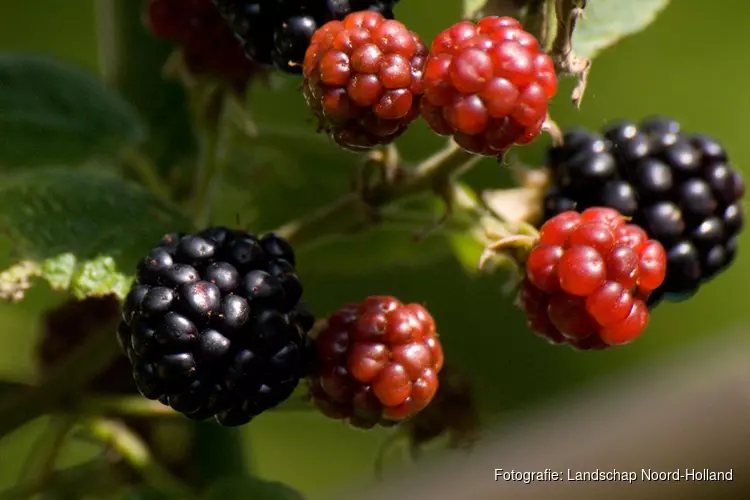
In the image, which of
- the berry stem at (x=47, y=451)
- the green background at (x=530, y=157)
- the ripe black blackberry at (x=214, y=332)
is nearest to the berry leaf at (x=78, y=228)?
the ripe black blackberry at (x=214, y=332)

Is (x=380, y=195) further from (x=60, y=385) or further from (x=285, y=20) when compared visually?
(x=60, y=385)

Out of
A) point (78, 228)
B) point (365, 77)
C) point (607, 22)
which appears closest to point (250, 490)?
point (78, 228)

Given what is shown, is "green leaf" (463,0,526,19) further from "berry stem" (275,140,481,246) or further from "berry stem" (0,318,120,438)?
"berry stem" (0,318,120,438)

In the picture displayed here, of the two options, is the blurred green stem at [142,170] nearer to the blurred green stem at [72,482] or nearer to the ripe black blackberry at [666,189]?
the blurred green stem at [72,482]

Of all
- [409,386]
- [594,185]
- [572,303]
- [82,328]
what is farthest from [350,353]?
[82,328]

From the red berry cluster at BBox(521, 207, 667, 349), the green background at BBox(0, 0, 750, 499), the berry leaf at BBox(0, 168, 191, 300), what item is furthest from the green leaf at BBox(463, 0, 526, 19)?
the green background at BBox(0, 0, 750, 499)

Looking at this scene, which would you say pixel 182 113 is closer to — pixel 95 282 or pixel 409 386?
pixel 95 282
